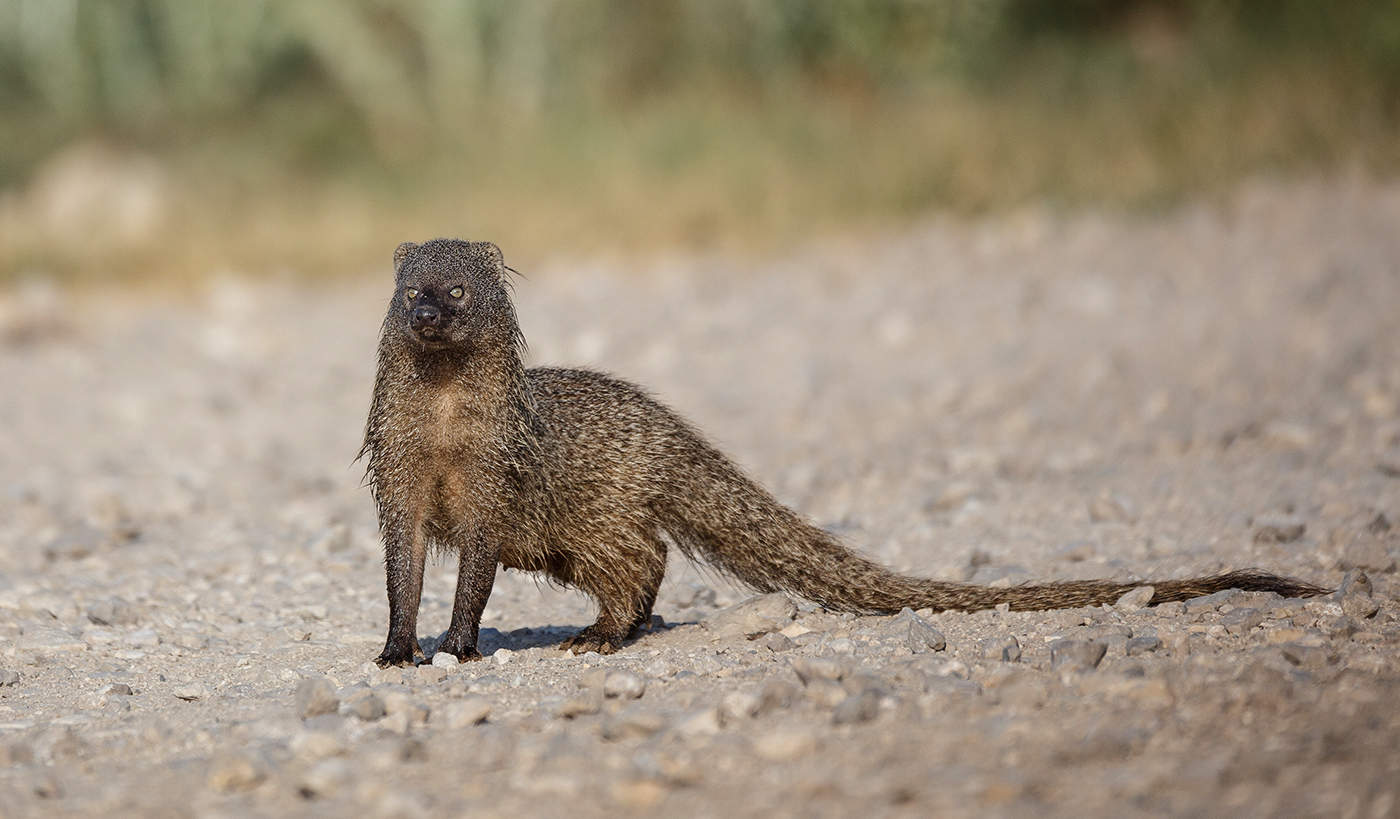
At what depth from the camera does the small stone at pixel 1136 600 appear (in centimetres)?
379

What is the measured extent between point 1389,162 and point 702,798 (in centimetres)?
944

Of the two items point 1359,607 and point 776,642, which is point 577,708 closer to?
point 776,642

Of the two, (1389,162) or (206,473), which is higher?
(1389,162)

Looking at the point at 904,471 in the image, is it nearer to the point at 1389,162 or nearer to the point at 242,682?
the point at 242,682

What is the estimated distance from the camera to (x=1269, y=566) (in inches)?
172

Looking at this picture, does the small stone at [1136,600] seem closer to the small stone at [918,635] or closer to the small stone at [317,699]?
the small stone at [918,635]

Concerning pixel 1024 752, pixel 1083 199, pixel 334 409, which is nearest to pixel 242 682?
pixel 1024 752

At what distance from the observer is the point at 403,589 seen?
3811 millimetres

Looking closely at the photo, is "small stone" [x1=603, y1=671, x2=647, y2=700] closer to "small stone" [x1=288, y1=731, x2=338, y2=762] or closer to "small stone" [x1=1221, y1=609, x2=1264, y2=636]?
"small stone" [x1=288, y1=731, x2=338, y2=762]

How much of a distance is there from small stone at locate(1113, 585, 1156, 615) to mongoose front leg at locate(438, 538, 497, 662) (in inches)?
61.2

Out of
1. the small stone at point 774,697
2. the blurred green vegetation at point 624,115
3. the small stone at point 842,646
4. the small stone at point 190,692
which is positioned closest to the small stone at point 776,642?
the small stone at point 842,646

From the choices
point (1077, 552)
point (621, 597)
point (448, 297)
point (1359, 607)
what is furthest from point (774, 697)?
point (1077, 552)

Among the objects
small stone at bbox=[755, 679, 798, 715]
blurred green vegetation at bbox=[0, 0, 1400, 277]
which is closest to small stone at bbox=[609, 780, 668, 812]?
small stone at bbox=[755, 679, 798, 715]

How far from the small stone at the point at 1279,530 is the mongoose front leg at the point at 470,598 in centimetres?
234
